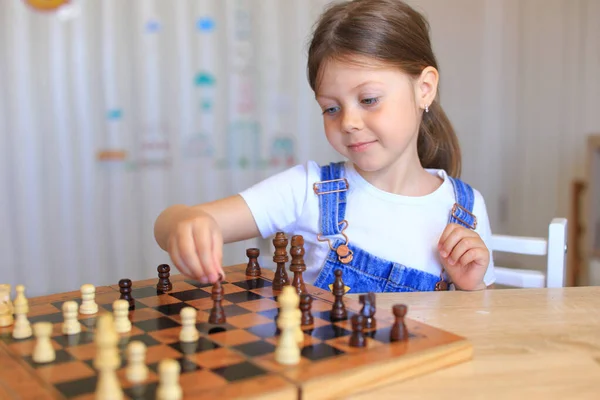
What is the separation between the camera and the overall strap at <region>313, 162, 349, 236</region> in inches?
57.5

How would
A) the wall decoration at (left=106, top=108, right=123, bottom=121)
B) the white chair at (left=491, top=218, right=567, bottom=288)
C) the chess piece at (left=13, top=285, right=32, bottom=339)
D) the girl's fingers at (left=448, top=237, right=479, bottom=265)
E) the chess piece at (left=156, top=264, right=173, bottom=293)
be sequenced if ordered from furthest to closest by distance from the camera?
the wall decoration at (left=106, top=108, right=123, bottom=121) < the white chair at (left=491, top=218, right=567, bottom=288) < the girl's fingers at (left=448, top=237, right=479, bottom=265) < the chess piece at (left=156, top=264, right=173, bottom=293) < the chess piece at (left=13, top=285, right=32, bottom=339)

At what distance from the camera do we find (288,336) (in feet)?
2.53

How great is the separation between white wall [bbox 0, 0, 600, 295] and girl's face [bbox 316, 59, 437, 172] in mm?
1937

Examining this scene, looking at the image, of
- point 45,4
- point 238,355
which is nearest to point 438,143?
point 238,355

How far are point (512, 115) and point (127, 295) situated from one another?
328 cm

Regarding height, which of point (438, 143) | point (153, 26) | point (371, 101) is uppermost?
point (153, 26)

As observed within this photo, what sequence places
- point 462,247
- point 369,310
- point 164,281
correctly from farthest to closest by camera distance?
point 462,247 < point 164,281 < point 369,310

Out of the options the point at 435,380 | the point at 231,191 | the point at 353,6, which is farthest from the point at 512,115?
the point at 435,380

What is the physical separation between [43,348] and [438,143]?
1.16m

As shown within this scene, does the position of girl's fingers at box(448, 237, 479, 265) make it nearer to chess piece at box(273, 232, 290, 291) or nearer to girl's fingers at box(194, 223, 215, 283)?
chess piece at box(273, 232, 290, 291)

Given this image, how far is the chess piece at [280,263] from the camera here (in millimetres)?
1123

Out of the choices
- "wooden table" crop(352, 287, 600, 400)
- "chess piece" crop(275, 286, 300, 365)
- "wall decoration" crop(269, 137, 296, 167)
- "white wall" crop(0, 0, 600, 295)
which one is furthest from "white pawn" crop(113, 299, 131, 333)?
"wall decoration" crop(269, 137, 296, 167)

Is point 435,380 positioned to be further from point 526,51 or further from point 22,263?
point 526,51

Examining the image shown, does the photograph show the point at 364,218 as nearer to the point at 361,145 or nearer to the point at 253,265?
the point at 361,145
